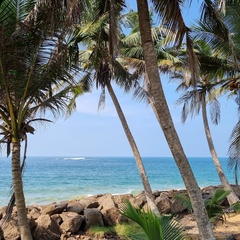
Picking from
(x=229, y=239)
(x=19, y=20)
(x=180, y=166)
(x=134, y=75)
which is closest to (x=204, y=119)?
(x=134, y=75)

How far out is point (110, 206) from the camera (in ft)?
33.1

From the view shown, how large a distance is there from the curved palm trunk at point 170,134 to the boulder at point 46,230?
14.7 ft

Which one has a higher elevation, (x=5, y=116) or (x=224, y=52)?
(x=224, y=52)

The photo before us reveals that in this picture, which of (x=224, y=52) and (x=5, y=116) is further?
(x=224, y=52)

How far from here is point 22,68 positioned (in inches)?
217

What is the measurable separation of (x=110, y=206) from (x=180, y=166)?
225 inches

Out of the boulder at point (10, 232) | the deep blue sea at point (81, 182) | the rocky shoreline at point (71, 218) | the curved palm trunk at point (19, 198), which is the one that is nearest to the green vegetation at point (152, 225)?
the curved palm trunk at point (19, 198)

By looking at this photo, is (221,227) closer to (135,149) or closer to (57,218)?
(135,149)

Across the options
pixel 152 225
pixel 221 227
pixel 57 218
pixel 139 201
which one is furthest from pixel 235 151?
pixel 152 225

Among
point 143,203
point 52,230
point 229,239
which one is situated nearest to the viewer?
point 229,239

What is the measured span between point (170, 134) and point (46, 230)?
15.6 feet

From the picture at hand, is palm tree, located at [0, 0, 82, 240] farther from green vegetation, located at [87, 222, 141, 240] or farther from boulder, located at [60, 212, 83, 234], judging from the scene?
green vegetation, located at [87, 222, 141, 240]

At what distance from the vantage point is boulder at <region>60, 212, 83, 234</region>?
852 cm

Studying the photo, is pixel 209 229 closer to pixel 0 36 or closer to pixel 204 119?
pixel 0 36
